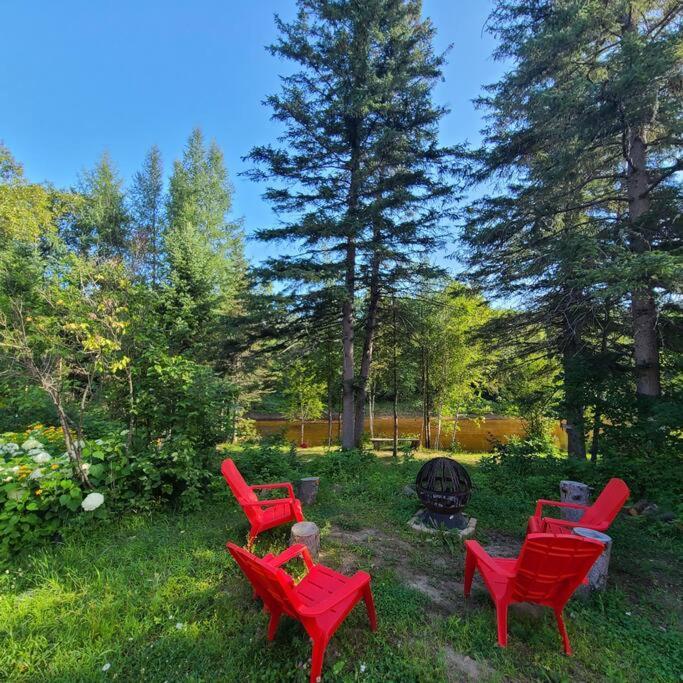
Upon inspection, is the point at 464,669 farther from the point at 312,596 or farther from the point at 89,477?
the point at 89,477

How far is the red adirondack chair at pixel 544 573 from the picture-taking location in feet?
6.34

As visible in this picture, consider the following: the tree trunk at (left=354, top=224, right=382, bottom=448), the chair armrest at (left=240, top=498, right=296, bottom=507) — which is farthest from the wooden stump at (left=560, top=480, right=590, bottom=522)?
the tree trunk at (left=354, top=224, right=382, bottom=448)

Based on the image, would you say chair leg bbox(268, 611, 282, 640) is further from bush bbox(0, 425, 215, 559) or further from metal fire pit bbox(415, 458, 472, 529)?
metal fire pit bbox(415, 458, 472, 529)

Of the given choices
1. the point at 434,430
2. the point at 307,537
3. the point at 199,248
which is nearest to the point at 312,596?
the point at 307,537

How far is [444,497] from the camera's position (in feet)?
12.6

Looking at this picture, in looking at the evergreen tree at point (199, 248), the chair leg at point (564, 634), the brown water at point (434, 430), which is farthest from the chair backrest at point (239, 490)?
the brown water at point (434, 430)

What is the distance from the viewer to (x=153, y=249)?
54.0ft

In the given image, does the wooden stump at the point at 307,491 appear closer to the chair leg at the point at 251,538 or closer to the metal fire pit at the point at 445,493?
the chair leg at the point at 251,538

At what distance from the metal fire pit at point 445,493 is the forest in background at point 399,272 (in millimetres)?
2709

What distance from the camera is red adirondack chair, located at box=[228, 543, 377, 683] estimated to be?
1.78 meters

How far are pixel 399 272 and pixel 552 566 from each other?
22.5ft

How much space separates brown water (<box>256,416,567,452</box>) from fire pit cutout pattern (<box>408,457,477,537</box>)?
1144 centimetres

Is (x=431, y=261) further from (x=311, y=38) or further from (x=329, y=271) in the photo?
(x=311, y=38)

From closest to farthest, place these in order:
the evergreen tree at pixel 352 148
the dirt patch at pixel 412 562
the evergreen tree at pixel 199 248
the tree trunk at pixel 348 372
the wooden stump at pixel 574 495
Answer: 1. the dirt patch at pixel 412 562
2. the wooden stump at pixel 574 495
3. the evergreen tree at pixel 352 148
4. the tree trunk at pixel 348 372
5. the evergreen tree at pixel 199 248
